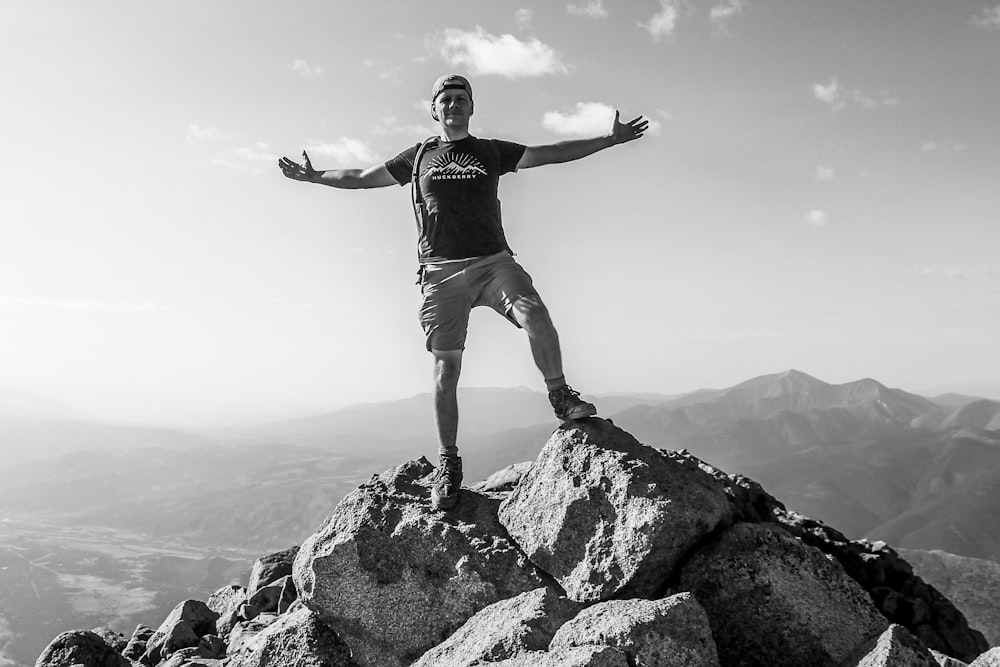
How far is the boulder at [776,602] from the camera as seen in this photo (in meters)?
6.82

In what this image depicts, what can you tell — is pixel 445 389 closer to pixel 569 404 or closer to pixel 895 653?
pixel 569 404

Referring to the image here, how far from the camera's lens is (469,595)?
25.9 ft

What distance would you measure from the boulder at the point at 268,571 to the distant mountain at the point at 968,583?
7507 centimetres

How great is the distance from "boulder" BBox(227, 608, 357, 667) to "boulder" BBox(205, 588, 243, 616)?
7211mm

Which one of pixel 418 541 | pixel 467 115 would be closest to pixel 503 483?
A: pixel 418 541

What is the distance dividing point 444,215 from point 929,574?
104315 millimetres

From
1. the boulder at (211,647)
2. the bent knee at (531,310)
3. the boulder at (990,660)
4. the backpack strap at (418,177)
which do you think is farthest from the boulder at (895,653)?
the boulder at (211,647)

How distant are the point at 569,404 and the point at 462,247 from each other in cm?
264

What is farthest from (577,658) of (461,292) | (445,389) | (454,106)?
(454,106)

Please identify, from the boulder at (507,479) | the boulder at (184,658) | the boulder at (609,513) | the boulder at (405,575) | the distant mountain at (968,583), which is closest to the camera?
the boulder at (609,513)

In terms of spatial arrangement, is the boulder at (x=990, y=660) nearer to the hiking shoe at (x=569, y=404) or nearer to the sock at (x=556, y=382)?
the hiking shoe at (x=569, y=404)

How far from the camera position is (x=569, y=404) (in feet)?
27.6

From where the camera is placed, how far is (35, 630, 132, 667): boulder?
1168 centimetres

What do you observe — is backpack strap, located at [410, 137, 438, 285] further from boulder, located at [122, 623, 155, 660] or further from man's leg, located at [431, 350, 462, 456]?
Answer: boulder, located at [122, 623, 155, 660]
